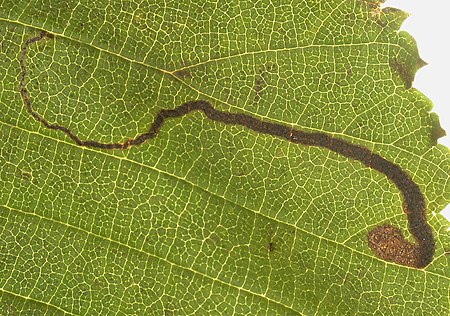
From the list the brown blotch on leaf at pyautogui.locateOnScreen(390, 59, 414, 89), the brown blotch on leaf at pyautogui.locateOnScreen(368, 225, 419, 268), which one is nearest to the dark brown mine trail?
the brown blotch on leaf at pyautogui.locateOnScreen(368, 225, 419, 268)

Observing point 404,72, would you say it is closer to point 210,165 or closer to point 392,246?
point 392,246

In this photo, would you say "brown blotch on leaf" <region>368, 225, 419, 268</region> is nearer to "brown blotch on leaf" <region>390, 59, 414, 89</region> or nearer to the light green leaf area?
the light green leaf area

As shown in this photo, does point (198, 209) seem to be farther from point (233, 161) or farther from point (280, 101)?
point (280, 101)

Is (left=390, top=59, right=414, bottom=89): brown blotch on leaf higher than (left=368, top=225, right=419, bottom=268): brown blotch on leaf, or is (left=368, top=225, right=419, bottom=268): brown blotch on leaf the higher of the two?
(left=390, top=59, right=414, bottom=89): brown blotch on leaf

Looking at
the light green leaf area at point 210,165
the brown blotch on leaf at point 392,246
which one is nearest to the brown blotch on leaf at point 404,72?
the light green leaf area at point 210,165

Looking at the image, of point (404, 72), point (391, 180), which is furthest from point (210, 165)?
point (404, 72)

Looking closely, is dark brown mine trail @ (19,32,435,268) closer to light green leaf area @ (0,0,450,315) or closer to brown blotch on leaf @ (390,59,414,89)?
light green leaf area @ (0,0,450,315)

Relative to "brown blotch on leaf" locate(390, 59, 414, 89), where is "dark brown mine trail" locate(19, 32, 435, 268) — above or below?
below
